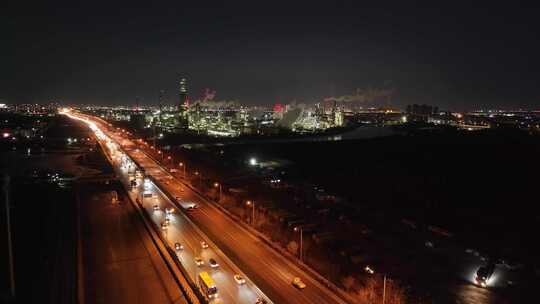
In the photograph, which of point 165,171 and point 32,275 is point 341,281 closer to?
point 32,275

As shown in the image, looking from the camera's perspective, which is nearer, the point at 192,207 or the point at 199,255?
the point at 199,255

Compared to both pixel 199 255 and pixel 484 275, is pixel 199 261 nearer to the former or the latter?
pixel 199 255

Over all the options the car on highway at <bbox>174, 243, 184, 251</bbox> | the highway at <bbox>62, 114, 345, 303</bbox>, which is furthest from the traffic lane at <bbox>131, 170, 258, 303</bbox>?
the car on highway at <bbox>174, 243, 184, 251</bbox>

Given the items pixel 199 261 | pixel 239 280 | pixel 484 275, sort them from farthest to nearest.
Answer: pixel 484 275 → pixel 199 261 → pixel 239 280

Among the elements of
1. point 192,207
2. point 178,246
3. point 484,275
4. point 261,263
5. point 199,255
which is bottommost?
point 484,275

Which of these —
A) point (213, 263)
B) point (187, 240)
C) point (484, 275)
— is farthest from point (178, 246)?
point (484, 275)

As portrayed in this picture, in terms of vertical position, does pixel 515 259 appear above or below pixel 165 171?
below

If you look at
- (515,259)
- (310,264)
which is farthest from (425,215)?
(310,264)

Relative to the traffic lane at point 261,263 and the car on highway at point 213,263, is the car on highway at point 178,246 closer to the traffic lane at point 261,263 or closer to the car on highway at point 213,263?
the traffic lane at point 261,263
